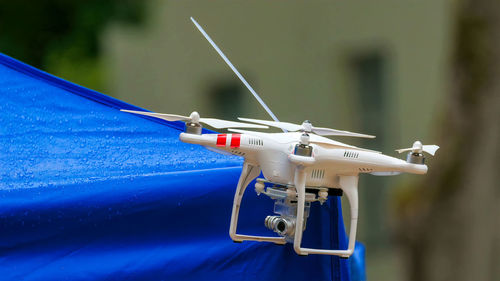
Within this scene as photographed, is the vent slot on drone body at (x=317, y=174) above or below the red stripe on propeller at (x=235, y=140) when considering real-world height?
below

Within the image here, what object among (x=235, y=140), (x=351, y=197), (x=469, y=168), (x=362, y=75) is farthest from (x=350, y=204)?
(x=362, y=75)

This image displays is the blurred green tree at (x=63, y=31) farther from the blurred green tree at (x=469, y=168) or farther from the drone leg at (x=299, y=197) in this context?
the drone leg at (x=299, y=197)

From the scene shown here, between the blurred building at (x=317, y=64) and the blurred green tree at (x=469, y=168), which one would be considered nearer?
the blurred green tree at (x=469, y=168)

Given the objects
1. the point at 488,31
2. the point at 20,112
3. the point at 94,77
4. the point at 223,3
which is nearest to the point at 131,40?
the point at 94,77

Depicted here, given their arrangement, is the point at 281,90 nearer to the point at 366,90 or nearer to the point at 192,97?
the point at 366,90

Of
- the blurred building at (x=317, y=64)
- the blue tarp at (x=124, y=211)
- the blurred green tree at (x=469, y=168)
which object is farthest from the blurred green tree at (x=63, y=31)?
the blue tarp at (x=124, y=211)

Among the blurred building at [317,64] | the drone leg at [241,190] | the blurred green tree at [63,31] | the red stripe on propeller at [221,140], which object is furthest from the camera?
A: the blurred green tree at [63,31]
